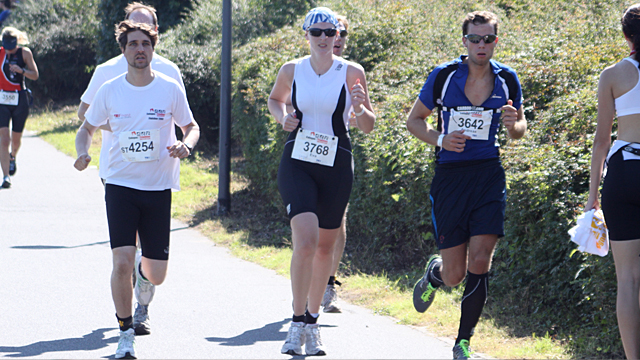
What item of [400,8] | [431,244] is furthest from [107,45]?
[431,244]

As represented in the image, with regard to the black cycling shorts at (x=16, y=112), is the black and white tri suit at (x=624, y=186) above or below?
above

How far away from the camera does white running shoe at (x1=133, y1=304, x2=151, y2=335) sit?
5605mm

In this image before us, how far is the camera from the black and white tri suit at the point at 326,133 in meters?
5.21

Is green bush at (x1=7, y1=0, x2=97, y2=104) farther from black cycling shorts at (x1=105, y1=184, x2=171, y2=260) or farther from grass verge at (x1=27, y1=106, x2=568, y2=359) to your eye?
black cycling shorts at (x1=105, y1=184, x2=171, y2=260)

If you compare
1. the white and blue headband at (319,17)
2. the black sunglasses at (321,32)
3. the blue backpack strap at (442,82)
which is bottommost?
the blue backpack strap at (442,82)

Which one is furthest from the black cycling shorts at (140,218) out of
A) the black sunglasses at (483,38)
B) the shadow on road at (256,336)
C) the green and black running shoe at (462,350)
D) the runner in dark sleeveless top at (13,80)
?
the runner in dark sleeveless top at (13,80)

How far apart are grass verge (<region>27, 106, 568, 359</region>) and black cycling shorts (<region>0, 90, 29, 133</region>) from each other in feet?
9.01

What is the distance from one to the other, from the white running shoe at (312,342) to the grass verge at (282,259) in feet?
3.57

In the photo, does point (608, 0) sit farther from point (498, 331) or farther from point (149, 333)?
point (149, 333)

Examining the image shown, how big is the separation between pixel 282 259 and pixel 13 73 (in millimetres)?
6062

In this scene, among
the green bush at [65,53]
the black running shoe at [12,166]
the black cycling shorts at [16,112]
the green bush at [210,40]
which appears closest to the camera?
the black cycling shorts at [16,112]

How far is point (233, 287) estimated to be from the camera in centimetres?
727

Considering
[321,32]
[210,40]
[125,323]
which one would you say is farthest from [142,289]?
[210,40]

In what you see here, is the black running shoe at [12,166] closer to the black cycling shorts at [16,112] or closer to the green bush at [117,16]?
the black cycling shorts at [16,112]
